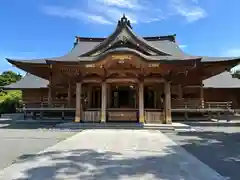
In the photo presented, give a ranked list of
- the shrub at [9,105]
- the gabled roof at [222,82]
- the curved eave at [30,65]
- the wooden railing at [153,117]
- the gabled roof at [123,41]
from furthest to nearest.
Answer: the shrub at [9,105] → the gabled roof at [222,82] → the gabled roof at [123,41] → the curved eave at [30,65] → the wooden railing at [153,117]

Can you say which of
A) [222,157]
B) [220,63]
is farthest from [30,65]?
[222,157]

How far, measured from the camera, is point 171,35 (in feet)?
67.9

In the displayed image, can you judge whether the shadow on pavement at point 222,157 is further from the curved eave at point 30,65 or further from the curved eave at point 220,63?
the curved eave at point 30,65

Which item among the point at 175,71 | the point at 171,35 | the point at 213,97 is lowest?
the point at 213,97

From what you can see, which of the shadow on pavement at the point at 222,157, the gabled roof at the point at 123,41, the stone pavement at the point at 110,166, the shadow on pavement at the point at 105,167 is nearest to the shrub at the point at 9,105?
the gabled roof at the point at 123,41

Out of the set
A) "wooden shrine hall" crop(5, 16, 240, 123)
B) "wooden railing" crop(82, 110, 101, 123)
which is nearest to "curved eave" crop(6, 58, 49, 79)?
"wooden shrine hall" crop(5, 16, 240, 123)

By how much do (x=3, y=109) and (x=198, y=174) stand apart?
24.6 metres

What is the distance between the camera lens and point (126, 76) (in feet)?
43.5

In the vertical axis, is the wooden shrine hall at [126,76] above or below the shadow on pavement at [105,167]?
above

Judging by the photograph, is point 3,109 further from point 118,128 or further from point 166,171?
point 166,171

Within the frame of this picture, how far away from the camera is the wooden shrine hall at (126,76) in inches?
493

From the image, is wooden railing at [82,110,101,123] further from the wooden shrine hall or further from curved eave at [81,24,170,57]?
curved eave at [81,24,170,57]

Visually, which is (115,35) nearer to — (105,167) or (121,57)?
(121,57)

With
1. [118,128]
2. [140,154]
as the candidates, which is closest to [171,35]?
[118,128]
